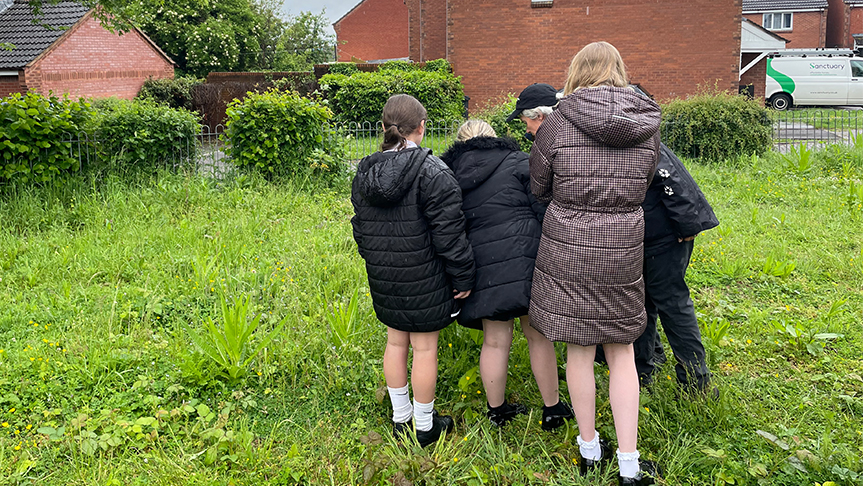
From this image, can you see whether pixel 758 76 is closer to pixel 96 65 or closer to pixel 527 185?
pixel 527 185

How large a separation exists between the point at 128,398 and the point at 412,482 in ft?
5.75

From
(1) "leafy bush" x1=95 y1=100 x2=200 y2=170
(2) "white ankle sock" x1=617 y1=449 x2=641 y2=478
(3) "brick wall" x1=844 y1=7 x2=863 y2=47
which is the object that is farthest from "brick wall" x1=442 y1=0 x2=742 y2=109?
(3) "brick wall" x1=844 y1=7 x2=863 y2=47

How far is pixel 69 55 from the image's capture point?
22422mm

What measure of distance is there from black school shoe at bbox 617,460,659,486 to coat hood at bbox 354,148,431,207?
1.56 meters

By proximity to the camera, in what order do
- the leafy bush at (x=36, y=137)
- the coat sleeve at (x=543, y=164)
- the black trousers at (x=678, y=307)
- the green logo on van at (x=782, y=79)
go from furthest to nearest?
the green logo on van at (x=782, y=79) < the leafy bush at (x=36, y=137) < the black trousers at (x=678, y=307) < the coat sleeve at (x=543, y=164)

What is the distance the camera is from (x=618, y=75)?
9.05 feet

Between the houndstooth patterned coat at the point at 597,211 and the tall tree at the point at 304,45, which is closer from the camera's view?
the houndstooth patterned coat at the point at 597,211

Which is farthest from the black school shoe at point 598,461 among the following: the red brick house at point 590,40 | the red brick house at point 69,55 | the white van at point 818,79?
the white van at point 818,79

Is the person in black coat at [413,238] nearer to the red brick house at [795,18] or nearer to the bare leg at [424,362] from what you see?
the bare leg at [424,362]

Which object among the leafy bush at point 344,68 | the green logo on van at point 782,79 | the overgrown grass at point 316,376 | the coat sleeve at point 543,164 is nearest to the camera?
the coat sleeve at point 543,164

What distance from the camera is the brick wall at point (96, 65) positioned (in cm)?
2161

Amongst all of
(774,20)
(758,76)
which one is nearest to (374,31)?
(758,76)

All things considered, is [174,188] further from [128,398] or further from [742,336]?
[742,336]

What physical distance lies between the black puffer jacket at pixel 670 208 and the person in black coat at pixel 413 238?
0.91 m
